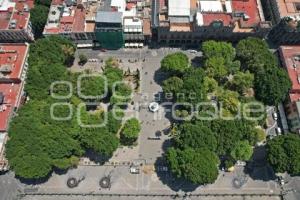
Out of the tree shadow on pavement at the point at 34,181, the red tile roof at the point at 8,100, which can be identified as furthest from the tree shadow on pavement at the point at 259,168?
the red tile roof at the point at 8,100

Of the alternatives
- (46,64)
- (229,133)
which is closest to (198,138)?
(229,133)

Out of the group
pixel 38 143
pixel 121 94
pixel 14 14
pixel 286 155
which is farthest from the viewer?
pixel 14 14

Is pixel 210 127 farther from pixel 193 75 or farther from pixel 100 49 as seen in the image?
pixel 100 49

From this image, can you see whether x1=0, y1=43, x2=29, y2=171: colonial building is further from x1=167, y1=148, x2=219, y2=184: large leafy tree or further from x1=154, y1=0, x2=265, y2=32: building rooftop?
x1=167, y1=148, x2=219, y2=184: large leafy tree

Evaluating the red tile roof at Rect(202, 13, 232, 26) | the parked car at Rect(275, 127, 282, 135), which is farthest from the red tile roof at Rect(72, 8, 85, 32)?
the parked car at Rect(275, 127, 282, 135)

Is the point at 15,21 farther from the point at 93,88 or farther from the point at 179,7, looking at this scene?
the point at 179,7

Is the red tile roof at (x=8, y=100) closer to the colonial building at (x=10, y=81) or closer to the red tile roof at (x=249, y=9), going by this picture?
the colonial building at (x=10, y=81)

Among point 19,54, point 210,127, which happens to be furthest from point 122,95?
point 19,54

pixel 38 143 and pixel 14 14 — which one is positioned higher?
pixel 14 14
